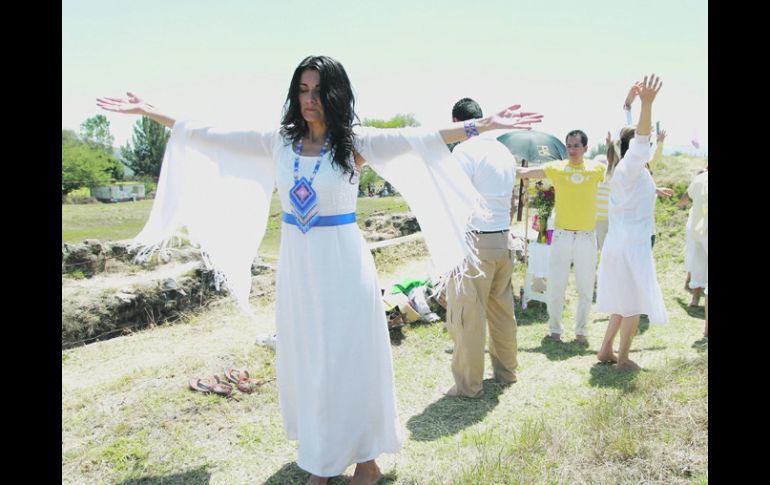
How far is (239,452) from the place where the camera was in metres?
3.41

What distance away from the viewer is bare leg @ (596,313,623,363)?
470 centimetres

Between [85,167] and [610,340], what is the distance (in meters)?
55.5

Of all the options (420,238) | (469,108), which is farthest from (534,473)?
(420,238)

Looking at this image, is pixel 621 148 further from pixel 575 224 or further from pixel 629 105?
pixel 575 224

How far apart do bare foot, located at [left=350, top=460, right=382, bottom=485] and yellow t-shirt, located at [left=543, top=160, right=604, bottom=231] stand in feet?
11.2

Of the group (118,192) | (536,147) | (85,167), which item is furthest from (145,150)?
(536,147)

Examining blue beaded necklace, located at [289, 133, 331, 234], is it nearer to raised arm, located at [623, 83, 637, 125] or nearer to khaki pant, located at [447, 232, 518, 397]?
khaki pant, located at [447, 232, 518, 397]

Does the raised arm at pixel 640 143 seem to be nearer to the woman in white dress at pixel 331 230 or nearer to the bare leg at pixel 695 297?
the woman in white dress at pixel 331 230

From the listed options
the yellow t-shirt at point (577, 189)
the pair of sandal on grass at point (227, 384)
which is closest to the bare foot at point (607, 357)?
the yellow t-shirt at point (577, 189)

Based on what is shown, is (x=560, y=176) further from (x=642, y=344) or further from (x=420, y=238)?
(x=420, y=238)

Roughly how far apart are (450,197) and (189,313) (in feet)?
14.5

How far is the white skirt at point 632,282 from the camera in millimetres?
4461

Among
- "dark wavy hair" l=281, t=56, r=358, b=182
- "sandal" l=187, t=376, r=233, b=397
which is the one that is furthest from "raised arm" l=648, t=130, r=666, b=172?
"sandal" l=187, t=376, r=233, b=397

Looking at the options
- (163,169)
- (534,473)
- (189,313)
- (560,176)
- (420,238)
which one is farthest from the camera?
(420,238)
